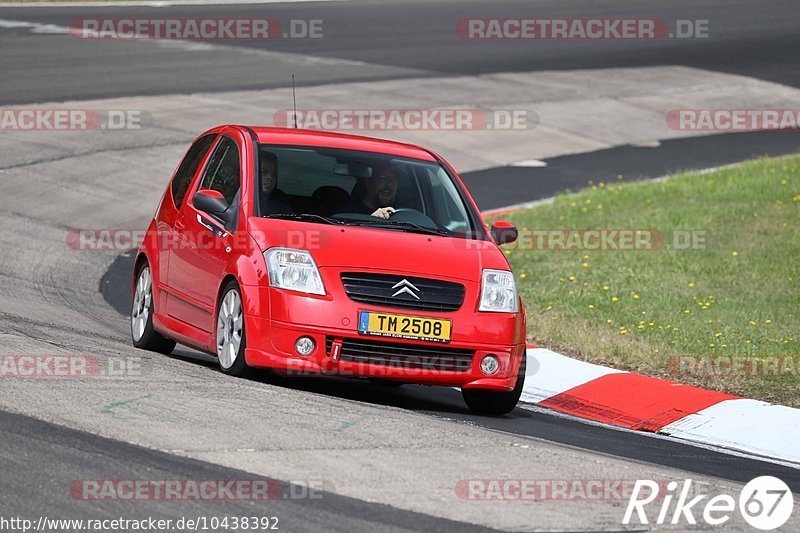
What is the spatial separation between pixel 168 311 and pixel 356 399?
158 centimetres

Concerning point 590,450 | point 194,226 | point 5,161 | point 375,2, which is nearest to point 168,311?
point 194,226

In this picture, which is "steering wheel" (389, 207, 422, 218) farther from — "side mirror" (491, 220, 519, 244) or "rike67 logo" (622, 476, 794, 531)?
"rike67 logo" (622, 476, 794, 531)

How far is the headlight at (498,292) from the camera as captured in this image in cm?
902

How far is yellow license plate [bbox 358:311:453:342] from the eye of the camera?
A: 862 cm

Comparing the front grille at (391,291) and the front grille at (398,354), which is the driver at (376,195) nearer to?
the front grille at (391,291)

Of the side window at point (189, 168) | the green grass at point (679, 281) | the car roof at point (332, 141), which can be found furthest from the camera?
the green grass at point (679, 281)

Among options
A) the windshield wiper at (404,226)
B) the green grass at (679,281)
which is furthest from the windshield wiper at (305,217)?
the green grass at (679,281)

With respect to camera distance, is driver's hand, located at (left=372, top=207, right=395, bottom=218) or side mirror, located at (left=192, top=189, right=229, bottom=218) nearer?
side mirror, located at (left=192, top=189, right=229, bottom=218)

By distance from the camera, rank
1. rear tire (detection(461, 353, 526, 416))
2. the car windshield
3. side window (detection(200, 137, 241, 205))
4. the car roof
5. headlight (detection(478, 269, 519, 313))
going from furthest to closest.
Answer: the car roof → side window (detection(200, 137, 241, 205)) → the car windshield → rear tire (detection(461, 353, 526, 416)) → headlight (detection(478, 269, 519, 313))

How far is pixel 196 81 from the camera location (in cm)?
2536

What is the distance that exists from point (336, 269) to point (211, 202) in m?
1.16

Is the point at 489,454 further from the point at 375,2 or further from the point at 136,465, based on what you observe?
the point at 375,2

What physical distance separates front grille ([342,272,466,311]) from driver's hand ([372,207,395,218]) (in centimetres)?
93

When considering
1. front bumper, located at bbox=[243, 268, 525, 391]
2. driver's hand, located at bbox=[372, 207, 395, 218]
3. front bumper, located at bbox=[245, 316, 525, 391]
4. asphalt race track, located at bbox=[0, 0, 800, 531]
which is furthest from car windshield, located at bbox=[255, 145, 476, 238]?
asphalt race track, located at bbox=[0, 0, 800, 531]
